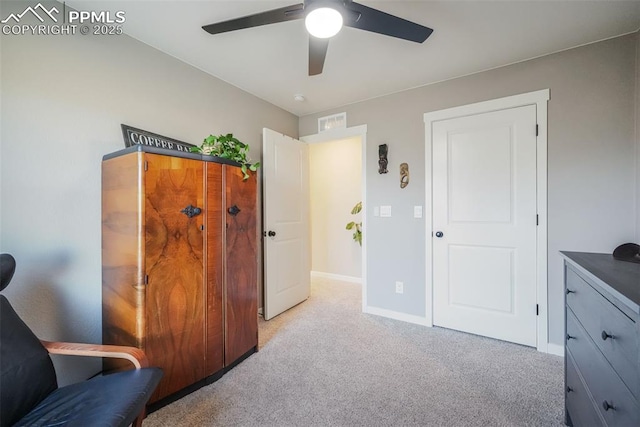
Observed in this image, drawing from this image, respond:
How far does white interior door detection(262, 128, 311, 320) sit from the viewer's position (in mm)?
2814

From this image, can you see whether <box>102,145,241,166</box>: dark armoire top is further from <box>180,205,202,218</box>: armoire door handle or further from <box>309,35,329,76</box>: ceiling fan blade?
<box>309,35,329,76</box>: ceiling fan blade

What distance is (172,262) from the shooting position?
5.13 ft

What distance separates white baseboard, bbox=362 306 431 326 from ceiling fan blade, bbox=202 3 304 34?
2754mm

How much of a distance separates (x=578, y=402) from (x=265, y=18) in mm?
2415

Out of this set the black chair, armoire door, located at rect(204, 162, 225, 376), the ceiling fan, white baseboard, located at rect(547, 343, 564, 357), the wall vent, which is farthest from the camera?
the wall vent

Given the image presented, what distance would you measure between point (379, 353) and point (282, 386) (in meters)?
0.85

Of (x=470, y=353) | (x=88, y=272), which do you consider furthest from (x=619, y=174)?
(x=88, y=272)

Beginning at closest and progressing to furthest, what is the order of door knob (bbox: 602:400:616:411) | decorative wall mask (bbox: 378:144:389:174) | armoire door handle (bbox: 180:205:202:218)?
door knob (bbox: 602:400:616:411) < armoire door handle (bbox: 180:205:202:218) < decorative wall mask (bbox: 378:144:389:174)

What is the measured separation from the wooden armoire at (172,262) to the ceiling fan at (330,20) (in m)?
0.88

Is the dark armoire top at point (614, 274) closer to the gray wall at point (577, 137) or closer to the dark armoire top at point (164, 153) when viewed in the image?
the gray wall at point (577, 137)

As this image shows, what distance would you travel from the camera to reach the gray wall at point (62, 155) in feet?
4.58

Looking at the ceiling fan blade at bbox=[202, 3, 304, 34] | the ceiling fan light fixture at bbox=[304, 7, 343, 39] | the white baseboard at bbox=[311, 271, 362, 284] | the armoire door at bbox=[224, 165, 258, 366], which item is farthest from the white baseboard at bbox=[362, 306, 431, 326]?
the ceiling fan blade at bbox=[202, 3, 304, 34]

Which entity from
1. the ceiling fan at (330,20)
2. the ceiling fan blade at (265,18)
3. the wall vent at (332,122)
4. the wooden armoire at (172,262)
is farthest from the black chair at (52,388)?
the wall vent at (332,122)

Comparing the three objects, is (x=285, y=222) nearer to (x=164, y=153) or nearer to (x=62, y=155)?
(x=164, y=153)
